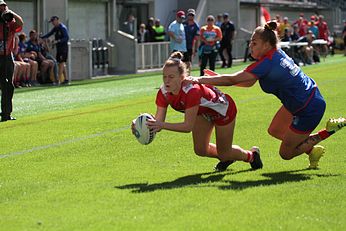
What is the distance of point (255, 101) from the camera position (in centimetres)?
1934

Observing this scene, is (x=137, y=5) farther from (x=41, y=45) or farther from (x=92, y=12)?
(x=41, y=45)

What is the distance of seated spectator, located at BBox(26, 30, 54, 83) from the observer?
90.8 ft

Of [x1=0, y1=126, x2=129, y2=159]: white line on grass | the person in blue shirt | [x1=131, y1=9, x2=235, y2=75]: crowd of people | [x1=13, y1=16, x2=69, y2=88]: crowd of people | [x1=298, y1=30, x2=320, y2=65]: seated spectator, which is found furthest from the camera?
[x1=298, y1=30, x2=320, y2=65]: seated spectator

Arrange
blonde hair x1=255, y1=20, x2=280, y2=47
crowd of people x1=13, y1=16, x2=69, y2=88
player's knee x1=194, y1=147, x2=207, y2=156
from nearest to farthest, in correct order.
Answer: blonde hair x1=255, y1=20, x2=280, y2=47 < player's knee x1=194, y1=147, x2=207, y2=156 < crowd of people x1=13, y1=16, x2=69, y2=88

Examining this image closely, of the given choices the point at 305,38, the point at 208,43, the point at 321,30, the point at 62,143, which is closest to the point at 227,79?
the point at 62,143

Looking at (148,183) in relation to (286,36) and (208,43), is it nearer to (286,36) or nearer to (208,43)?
(208,43)

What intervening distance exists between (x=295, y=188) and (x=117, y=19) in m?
30.9

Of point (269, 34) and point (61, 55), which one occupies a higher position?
point (269, 34)

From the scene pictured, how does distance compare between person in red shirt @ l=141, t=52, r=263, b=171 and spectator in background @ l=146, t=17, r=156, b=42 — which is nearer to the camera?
person in red shirt @ l=141, t=52, r=263, b=171

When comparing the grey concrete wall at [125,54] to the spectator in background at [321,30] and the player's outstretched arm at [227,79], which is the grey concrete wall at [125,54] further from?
the player's outstretched arm at [227,79]

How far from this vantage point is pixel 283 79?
9289 millimetres

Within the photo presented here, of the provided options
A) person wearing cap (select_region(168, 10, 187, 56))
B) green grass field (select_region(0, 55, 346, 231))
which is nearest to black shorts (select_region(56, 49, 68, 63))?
person wearing cap (select_region(168, 10, 187, 56))

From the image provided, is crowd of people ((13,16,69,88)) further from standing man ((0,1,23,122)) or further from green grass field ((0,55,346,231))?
green grass field ((0,55,346,231))

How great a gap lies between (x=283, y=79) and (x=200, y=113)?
0.91m
